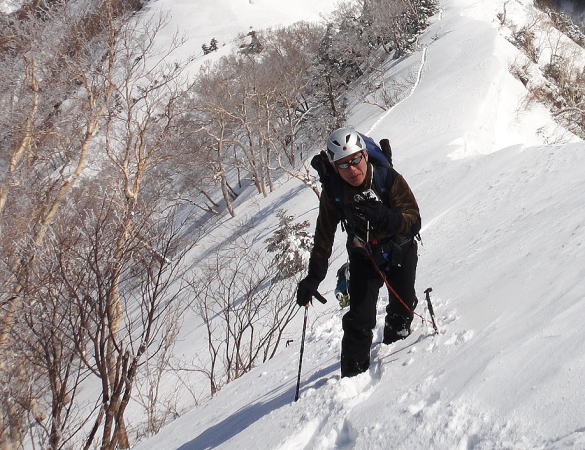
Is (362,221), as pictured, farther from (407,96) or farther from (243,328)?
(407,96)

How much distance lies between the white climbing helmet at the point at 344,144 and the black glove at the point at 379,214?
0.30 metres

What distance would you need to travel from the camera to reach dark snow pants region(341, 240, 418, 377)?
3240 millimetres

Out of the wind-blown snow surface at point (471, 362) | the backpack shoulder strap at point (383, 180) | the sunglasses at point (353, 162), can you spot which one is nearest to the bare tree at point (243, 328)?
the wind-blown snow surface at point (471, 362)

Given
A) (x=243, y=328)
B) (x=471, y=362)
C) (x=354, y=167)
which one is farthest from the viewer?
(x=243, y=328)

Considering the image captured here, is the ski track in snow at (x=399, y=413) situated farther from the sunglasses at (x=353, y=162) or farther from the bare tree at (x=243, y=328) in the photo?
the bare tree at (x=243, y=328)

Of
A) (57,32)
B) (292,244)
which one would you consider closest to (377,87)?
(292,244)

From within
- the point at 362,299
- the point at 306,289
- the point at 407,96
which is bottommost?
the point at 407,96

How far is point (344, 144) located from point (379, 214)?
1.58ft

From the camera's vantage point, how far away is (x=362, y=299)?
10.6 feet

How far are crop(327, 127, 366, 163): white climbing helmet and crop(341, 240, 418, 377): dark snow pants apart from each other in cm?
68

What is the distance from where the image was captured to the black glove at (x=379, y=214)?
9.22ft

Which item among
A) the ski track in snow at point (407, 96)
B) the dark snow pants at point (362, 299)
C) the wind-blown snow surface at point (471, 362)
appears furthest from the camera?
the ski track in snow at point (407, 96)

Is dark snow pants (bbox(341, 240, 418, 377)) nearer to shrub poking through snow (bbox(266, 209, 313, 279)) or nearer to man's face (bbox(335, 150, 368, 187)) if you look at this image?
man's face (bbox(335, 150, 368, 187))

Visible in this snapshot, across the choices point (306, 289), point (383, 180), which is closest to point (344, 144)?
point (383, 180)
